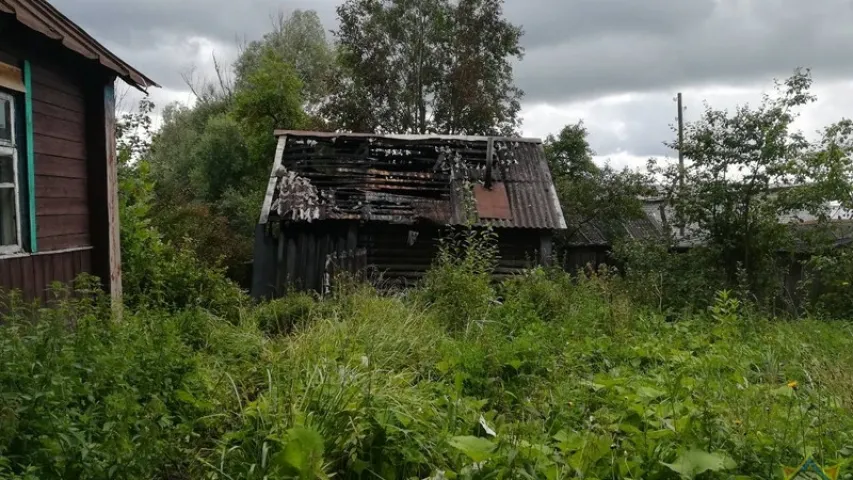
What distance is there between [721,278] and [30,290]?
989 centimetres

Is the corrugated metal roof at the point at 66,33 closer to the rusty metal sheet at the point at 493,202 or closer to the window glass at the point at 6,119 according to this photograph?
the window glass at the point at 6,119

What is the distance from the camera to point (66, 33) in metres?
5.62

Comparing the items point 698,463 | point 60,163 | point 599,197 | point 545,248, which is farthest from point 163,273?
point 599,197

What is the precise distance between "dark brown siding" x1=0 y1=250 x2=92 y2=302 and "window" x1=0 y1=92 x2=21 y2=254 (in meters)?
0.15

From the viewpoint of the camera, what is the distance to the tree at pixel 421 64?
2242 cm

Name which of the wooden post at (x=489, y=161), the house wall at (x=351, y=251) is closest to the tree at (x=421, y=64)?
the wooden post at (x=489, y=161)

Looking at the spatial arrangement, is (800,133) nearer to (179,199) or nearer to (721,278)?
(721,278)

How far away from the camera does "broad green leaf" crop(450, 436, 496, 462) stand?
9.81ft

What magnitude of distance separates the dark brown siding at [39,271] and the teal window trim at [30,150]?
0.16 m

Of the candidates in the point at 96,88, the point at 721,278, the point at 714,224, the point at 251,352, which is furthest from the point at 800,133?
the point at 96,88

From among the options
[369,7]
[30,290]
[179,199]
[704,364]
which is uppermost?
[369,7]

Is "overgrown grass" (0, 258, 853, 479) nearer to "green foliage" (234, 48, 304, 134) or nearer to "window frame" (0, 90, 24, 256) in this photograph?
"window frame" (0, 90, 24, 256)

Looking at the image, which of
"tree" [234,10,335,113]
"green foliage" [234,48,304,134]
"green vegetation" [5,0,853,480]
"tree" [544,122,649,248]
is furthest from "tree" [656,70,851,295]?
"tree" [234,10,335,113]

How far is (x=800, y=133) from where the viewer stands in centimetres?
1028
